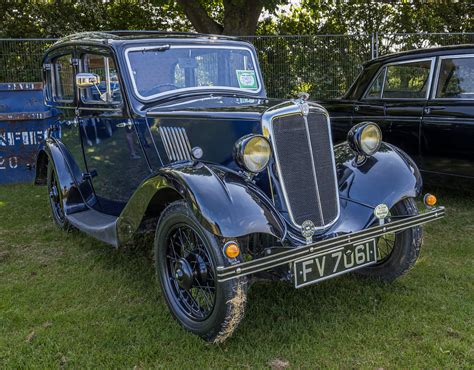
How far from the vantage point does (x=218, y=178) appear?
2.84 m

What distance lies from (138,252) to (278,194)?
185 centimetres

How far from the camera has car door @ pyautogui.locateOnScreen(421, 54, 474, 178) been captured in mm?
5238

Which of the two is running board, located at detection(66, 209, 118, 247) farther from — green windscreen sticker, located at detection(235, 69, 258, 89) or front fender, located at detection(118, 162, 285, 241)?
green windscreen sticker, located at detection(235, 69, 258, 89)

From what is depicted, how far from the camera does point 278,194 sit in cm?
297

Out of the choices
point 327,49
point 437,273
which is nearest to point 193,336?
point 437,273

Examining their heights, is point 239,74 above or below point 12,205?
above

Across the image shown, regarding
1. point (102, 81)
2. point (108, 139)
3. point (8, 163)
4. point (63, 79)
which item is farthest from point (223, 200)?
point (8, 163)

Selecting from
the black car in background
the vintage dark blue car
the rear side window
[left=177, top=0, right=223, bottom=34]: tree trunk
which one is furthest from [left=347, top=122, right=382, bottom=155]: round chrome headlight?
[left=177, top=0, right=223, bottom=34]: tree trunk

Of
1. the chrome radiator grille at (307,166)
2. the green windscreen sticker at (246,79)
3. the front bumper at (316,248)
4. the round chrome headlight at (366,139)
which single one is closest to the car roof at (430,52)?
the green windscreen sticker at (246,79)

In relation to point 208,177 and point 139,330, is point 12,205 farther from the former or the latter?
point 208,177

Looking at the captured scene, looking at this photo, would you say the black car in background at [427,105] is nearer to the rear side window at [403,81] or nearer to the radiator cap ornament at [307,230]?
the rear side window at [403,81]

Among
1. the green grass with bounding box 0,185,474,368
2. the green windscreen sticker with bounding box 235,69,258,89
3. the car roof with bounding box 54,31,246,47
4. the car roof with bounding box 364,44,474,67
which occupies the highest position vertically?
the car roof with bounding box 54,31,246,47

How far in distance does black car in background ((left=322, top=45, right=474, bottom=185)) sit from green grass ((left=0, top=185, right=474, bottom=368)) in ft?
4.64

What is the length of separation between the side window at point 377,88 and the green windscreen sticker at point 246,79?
241cm
